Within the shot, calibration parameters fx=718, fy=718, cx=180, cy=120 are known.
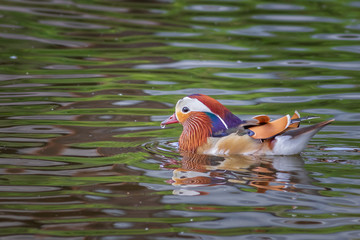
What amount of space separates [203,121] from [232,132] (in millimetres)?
449

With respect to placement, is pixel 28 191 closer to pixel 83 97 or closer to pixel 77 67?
pixel 83 97

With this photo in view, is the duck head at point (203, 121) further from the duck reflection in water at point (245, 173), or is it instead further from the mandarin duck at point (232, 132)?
the duck reflection in water at point (245, 173)

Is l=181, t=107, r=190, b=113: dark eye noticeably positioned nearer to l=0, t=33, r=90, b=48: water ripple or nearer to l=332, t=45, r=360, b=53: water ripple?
l=0, t=33, r=90, b=48: water ripple

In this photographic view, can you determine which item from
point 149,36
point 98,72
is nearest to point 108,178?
point 98,72

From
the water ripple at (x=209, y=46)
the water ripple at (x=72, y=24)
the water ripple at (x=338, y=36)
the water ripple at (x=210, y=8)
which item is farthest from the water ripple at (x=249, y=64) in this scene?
the water ripple at (x=210, y=8)

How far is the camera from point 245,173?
25.4ft

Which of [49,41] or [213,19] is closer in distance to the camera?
[49,41]

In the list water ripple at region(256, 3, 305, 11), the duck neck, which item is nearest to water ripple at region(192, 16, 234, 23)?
water ripple at region(256, 3, 305, 11)

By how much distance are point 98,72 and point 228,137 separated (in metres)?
5.20

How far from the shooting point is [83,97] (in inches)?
455

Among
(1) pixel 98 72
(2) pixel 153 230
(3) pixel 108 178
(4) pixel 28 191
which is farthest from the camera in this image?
(1) pixel 98 72

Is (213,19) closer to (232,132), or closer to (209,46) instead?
(209,46)

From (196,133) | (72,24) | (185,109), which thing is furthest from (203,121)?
(72,24)

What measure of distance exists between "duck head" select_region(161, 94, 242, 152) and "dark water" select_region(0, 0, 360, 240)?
0.28m
